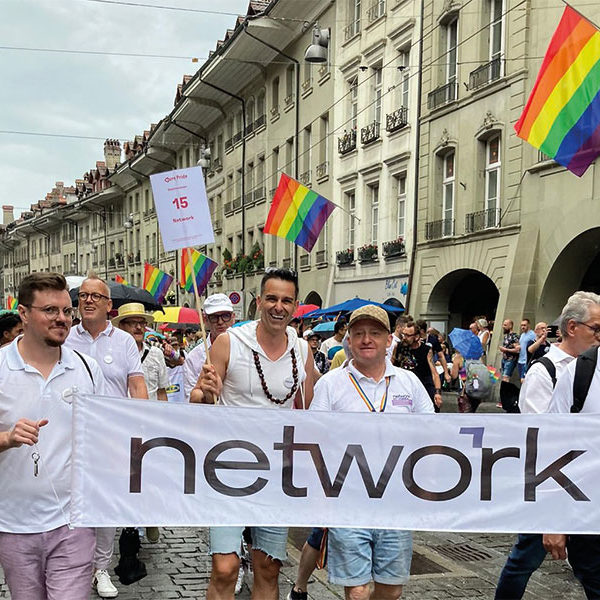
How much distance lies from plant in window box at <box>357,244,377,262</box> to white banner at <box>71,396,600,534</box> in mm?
20930

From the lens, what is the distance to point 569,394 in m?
4.09

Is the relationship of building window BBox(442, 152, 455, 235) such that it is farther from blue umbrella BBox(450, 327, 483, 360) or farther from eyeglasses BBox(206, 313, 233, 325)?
eyeglasses BBox(206, 313, 233, 325)

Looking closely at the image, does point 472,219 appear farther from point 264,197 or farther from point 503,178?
point 264,197

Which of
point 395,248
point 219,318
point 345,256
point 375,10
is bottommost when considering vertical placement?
point 219,318

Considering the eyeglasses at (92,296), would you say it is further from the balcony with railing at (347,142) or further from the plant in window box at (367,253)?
the balcony with railing at (347,142)

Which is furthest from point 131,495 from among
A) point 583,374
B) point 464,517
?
point 583,374

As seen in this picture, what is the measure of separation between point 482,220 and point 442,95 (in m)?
4.03

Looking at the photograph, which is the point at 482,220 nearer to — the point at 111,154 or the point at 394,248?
the point at 394,248

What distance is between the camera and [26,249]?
88.7 meters

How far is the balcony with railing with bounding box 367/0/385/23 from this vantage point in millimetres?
24753

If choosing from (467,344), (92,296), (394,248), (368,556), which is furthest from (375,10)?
(368,556)

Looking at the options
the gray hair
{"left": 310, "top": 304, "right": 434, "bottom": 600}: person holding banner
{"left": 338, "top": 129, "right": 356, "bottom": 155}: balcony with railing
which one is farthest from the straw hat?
{"left": 338, "top": 129, "right": 356, "bottom": 155}: balcony with railing

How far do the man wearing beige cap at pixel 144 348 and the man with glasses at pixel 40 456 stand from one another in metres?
2.98

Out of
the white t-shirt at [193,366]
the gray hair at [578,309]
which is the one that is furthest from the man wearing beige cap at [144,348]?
the gray hair at [578,309]
